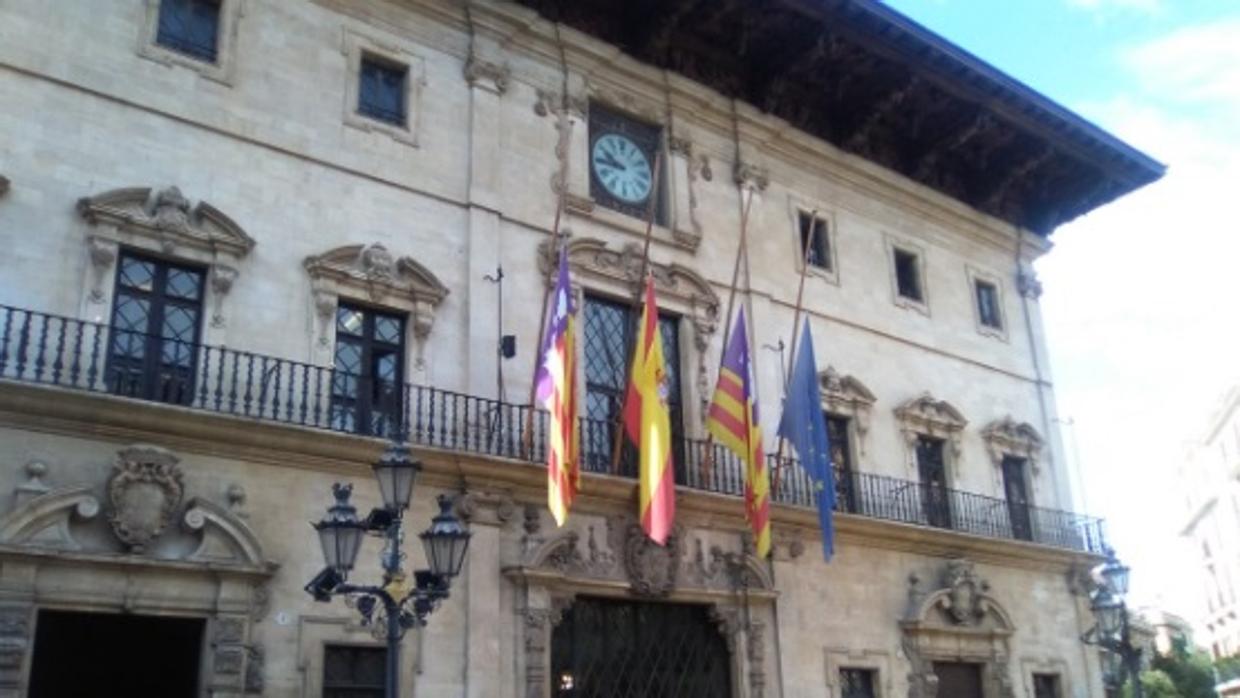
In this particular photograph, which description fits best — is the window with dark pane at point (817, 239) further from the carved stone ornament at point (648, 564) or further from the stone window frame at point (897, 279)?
the carved stone ornament at point (648, 564)

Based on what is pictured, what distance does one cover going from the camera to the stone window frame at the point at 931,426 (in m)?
18.6

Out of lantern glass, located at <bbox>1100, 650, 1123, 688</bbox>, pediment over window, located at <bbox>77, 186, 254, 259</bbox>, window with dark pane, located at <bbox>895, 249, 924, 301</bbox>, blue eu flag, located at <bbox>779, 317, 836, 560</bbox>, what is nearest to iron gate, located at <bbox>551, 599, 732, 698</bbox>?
blue eu flag, located at <bbox>779, 317, 836, 560</bbox>

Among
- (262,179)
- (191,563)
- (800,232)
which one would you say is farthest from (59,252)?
(800,232)

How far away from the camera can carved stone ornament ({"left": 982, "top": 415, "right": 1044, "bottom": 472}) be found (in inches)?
785

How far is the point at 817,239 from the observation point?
18953 millimetres

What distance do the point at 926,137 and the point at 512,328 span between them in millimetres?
9462

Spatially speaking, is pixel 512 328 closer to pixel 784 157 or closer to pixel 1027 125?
pixel 784 157

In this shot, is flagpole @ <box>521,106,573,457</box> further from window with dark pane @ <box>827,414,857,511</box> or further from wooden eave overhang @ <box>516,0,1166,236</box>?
window with dark pane @ <box>827,414,857,511</box>

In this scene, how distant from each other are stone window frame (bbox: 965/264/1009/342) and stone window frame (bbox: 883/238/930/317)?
4.08 ft

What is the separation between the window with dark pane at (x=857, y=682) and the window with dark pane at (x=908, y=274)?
6404 millimetres

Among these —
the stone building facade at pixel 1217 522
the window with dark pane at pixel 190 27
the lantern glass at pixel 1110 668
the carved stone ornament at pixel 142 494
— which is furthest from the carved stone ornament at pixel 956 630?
the stone building facade at pixel 1217 522

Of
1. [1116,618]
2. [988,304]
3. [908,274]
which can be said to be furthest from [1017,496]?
[1116,618]

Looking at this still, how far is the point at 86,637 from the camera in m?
11.4

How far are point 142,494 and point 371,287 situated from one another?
3.48 meters
